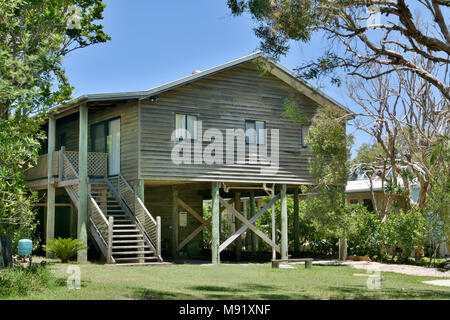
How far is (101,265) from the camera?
1830cm

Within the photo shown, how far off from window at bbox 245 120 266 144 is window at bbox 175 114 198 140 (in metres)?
2.35

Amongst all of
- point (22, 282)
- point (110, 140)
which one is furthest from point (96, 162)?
point (22, 282)

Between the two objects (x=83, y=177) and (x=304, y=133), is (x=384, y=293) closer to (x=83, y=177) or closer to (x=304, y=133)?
(x=83, y=177)

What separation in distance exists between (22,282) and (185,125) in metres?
11.2

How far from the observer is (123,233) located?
826 inches

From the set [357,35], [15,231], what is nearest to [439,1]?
[357,35]

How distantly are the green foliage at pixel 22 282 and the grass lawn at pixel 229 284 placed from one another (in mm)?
214

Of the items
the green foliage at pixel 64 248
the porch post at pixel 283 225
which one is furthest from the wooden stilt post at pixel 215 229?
the green foliage at pixel 64 248

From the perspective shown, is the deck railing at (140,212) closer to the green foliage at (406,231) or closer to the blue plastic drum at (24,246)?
the blue plastic drum at (24,246)

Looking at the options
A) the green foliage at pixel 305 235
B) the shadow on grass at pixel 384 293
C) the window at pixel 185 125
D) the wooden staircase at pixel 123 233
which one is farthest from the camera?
the green foliage at pixel 305 235

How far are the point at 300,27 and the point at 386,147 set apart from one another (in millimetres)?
14320

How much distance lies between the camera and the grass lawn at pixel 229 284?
1176cm

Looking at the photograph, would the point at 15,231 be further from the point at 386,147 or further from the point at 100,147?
the point at 386,147

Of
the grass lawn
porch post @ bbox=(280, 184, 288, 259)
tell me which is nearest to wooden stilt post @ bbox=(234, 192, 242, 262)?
porch post @ bbox=(280, 184, 288, 259)
